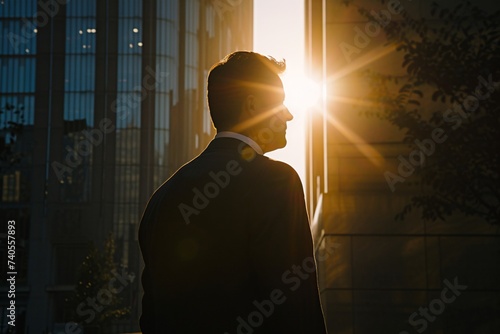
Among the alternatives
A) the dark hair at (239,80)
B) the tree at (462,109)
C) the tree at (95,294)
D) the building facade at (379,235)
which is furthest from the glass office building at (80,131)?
the dark hair at (239,80)

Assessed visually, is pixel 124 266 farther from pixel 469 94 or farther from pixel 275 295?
pixel 275 295

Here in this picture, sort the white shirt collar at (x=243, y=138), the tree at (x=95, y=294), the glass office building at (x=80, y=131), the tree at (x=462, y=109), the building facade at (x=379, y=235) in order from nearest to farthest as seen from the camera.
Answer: the white shirt collar at (x=243, y=138) < the tree at (x=462, y=109) < the building facade at (x=379, y=235) < the tree at (x=95, y=294) < the glass office building at (x=80, y=131)

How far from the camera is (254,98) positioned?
2.58m

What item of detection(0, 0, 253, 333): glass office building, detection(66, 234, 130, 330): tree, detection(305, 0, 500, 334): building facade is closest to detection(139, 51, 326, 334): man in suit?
detection(305, 0, 500, 334): building facade

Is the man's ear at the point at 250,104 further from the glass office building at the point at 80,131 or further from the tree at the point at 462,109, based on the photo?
the glass office building at the point at 80,131

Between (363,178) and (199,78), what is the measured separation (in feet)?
236

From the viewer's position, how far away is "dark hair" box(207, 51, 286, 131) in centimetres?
258

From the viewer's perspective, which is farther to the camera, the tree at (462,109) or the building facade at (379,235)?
the building facade at (379,235)

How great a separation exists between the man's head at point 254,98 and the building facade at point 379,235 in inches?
401

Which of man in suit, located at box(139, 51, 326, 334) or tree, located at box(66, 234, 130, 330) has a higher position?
man in suit, located at box(139, 51, 326, 334)

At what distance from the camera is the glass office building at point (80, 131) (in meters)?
71.9

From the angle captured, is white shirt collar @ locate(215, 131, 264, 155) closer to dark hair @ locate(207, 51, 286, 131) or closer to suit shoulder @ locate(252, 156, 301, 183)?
dark hair @ locate(207, 51, 286, 131)

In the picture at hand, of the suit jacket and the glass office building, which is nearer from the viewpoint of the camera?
the suit jacket

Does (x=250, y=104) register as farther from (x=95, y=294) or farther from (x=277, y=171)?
(x=95, y=294)
